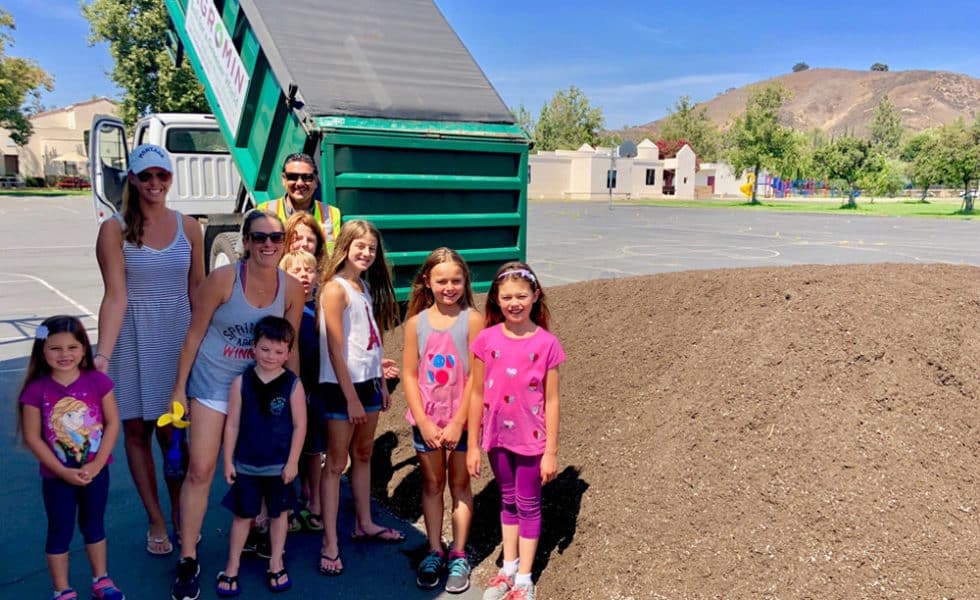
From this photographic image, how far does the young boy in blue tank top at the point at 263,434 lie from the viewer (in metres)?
3.14

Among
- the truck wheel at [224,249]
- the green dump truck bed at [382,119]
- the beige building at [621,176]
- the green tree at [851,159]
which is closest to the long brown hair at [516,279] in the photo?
the green dump truck bed at [382,119]

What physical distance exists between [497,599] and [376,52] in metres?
4.90

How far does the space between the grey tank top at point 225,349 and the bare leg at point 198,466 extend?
9cm

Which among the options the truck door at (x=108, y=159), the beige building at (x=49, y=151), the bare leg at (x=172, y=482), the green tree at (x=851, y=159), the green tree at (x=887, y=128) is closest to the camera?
the bare leg at (x=172, y=482)

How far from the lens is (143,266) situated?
3.28 m

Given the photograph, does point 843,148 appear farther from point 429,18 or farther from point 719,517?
point 719,517

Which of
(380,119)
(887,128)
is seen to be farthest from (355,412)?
(887,128)

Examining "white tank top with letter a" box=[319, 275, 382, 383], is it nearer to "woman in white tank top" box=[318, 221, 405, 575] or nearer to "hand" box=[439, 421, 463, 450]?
"woman in white tank top" box=[318, 221, 405, 575]

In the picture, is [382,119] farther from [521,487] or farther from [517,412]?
[521,487]

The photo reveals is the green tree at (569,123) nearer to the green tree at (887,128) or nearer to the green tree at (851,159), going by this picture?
the green tree at (851,159)

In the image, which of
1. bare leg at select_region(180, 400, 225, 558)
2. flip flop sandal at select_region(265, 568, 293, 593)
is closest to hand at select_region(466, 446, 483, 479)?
flip flop sandal at select_region(265, 568, 293, 593)

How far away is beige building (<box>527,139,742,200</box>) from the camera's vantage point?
190 feet

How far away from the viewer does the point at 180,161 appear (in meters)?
9.58

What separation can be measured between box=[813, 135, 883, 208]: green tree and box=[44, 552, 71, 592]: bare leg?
49.7 m
